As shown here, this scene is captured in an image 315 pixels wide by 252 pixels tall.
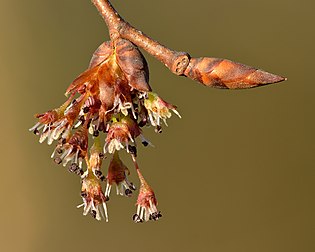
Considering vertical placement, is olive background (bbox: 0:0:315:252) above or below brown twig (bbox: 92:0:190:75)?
above

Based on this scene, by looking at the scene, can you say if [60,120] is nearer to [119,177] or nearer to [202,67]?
[119,177]

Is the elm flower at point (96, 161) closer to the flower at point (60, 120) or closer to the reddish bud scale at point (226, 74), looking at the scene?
the flower at point (60, 120)

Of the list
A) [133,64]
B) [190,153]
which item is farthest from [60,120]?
[190,153]

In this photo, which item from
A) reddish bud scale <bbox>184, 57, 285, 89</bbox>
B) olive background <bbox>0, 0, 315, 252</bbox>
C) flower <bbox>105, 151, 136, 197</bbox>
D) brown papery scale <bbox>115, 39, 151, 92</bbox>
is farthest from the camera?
olive background <bbox>0, 0, 315, 252</bbox>

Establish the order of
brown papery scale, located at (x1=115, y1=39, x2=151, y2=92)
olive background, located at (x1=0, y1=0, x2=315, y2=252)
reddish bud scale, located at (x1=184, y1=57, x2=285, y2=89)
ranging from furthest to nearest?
olive background, located at (x1=0, y1=0, x2=315, y2=252) → brown papery scale, located at (x1=115, y1=39, x2=151, y2=92) → reddish bud scale, located at (x1=184, y1=57, x2=285, y2=89)

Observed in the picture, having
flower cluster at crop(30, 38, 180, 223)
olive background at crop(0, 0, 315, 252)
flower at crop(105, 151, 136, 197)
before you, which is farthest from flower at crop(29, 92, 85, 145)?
olive background at crop(0, 0, 315, 252)

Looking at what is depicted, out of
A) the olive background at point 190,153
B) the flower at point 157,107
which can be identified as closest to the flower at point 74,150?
the flower at point 157,107

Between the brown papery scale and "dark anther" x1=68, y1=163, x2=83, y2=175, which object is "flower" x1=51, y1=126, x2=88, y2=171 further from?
the brown papery scale
